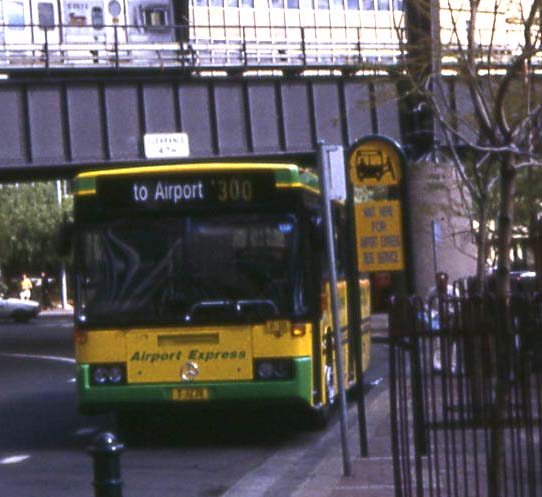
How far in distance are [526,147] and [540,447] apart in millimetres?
5246

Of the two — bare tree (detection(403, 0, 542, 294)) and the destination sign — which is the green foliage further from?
the destination sign

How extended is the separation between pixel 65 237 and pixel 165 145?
19113 millimetres

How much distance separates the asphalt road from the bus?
59 cm

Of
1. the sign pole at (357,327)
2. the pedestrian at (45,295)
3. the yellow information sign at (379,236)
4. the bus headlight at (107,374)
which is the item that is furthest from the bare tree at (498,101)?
the pedestrian at (45,295)

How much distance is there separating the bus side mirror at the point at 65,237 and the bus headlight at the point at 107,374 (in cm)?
124

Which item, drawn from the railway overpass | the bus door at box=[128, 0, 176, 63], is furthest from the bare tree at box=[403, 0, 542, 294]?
the bus door at box=[128, 0, 176, 63]

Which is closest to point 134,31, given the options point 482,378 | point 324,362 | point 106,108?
point 106,108

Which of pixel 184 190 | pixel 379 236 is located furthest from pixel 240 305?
pixel 379 236

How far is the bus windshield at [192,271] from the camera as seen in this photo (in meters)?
15.8

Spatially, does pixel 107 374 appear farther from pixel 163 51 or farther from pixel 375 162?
pixel 163 51

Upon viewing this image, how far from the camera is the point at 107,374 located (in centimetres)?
1596

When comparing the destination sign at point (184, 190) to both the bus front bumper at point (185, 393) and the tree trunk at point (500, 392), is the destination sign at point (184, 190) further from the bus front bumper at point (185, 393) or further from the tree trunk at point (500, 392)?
the tree trunk at point (500, 392)

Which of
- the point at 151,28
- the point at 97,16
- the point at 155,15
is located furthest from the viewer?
the point at 155,15

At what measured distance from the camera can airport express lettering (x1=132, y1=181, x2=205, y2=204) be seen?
52.8 feet
